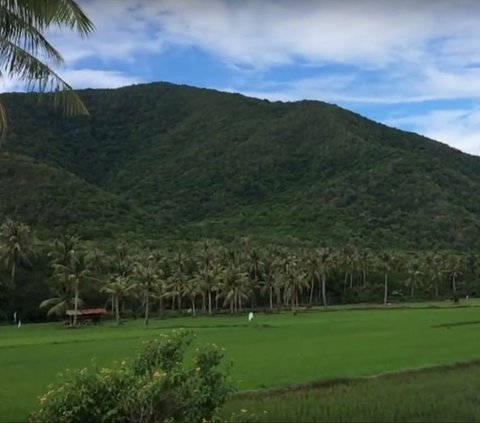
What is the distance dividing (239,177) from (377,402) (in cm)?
12792

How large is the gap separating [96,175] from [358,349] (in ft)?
420

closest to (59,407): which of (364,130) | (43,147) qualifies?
(43,147)

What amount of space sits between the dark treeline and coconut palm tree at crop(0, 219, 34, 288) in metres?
0.11

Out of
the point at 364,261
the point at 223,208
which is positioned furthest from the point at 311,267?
the point at 223,208

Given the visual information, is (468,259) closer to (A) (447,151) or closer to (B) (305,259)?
(B) (305,259)

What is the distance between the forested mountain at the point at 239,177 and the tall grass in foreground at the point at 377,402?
8743cm

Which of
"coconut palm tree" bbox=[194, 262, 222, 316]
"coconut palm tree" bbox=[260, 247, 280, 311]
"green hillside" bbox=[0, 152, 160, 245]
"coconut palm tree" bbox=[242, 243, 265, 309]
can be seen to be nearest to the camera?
"coconut palm tree" bbox=[194, 262, 222, 316]

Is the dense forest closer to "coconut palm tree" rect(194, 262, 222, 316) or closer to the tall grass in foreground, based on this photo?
"coconut palm tree" rect(194, 262, 222, 316)

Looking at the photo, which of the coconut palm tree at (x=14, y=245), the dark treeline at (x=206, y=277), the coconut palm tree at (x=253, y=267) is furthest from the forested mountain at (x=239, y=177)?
the coconut palm tree at (x=253, y=267)

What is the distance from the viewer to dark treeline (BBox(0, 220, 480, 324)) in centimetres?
8244

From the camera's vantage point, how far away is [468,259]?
111m

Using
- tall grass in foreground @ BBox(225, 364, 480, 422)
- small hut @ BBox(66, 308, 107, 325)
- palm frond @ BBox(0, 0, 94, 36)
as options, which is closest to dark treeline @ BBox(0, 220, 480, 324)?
small hut @ BBox(66, 308, 107, 325)

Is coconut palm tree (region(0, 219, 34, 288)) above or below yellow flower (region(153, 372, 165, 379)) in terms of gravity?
above

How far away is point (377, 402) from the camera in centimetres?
1761
